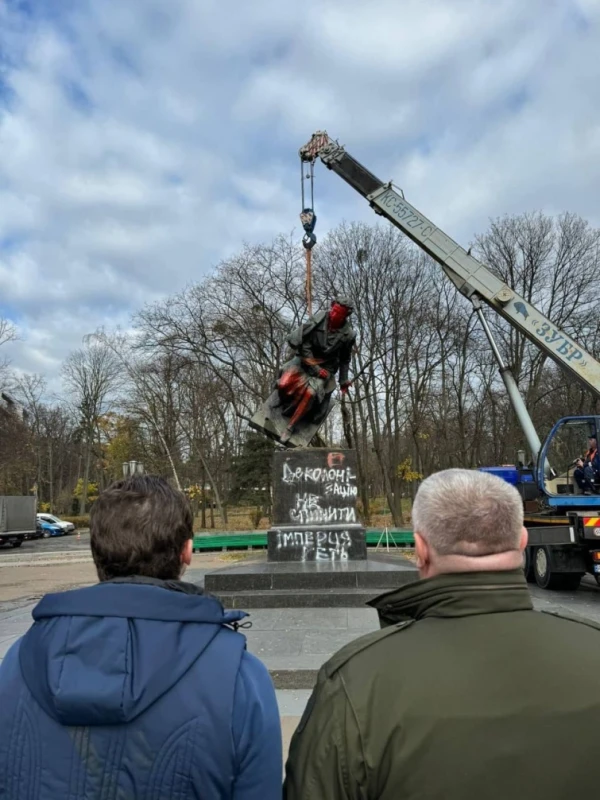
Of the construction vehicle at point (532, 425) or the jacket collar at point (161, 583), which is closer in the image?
the jacket collar at point (161, 583)

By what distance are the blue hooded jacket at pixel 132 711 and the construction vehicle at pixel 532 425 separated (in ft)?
33.7

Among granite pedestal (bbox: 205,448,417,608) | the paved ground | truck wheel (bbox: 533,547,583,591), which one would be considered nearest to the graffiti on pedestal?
granite pedestal (bbox: 205,448,417,608)

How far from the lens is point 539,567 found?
37.9 feet

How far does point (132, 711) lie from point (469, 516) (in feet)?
2.84

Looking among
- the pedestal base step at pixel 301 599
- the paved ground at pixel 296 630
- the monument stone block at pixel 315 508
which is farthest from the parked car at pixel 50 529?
the pedestal base step at pixel 301 599

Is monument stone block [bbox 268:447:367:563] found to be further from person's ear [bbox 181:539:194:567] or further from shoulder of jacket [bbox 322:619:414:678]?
shoulder of jacket [bbox 322:619:414:678]

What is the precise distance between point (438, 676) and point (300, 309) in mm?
27953

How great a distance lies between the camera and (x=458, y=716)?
4.06ft

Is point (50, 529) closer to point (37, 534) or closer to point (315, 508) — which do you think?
point (37, 534)

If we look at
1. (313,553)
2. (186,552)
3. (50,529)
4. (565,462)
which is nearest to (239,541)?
(565,462)

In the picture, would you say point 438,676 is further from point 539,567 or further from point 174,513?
point 539,567

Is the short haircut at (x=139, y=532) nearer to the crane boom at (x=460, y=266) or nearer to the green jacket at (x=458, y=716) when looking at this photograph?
the green jacket at (x=458, y=716)

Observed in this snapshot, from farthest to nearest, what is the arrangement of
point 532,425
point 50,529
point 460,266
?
point 50,529 → point 460,266 → point 532,425

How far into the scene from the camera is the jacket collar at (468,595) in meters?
1.41
